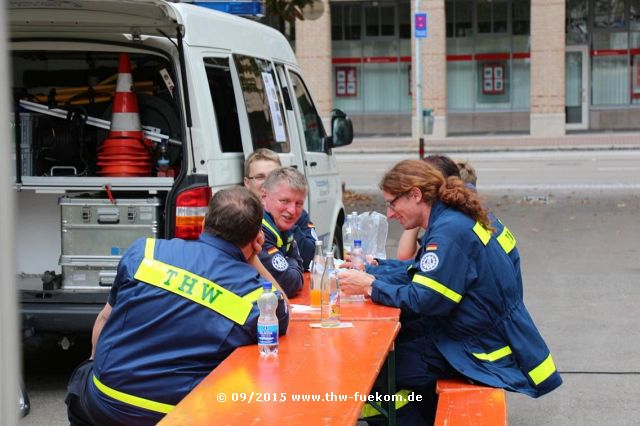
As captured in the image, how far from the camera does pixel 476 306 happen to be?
187 inches

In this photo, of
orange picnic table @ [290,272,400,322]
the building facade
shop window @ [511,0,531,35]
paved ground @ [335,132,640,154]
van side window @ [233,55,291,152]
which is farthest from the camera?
shop window @ [511,0,531,35]

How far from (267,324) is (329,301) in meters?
0.78

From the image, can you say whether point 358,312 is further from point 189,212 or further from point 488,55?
point 488,55

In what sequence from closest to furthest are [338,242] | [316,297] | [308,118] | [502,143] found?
[316,297]
[308,118]
[338,242]
[502,143]

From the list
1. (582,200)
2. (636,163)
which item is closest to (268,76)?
(582,200)

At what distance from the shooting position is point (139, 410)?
385 cm

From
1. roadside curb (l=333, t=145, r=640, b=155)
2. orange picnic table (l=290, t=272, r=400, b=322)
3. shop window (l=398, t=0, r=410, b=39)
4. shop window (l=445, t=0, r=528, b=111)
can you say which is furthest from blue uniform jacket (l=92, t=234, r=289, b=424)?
shop window (l=398, t=0, r=410, b=39)

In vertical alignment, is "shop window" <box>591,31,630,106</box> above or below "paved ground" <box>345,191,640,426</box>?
above

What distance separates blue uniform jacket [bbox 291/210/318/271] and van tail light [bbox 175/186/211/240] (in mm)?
611

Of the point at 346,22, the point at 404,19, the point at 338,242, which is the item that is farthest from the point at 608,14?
the point at 338,242

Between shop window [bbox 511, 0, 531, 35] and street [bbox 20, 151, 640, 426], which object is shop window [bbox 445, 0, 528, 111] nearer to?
shop window [bbox 511, 0, 531, 35]

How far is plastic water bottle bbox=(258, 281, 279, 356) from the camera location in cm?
396

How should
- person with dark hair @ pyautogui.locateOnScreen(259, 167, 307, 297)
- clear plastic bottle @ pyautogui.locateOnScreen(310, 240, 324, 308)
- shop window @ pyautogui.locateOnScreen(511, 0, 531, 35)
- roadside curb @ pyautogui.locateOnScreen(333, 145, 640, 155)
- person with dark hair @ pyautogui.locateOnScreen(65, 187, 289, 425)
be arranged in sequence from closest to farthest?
1. person with dark hair @ pyautogui.locateOnScreen(65, 187, 289, 425)
2. clear plastic bottle @ pyautogui.locateOnScreen(310, 240, 324, 308)
3. person with dark hair @ pyautogui.locateOnScreen(259, 167, 307, 297)
4. roadside curb @ pyautogui.locateOnScreen(333, 145, 640, 155)
5. shop window @ pyautogui.locateOnScreen(511, 0, 531, 35)

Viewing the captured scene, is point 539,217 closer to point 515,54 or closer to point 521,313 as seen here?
point 521,313
